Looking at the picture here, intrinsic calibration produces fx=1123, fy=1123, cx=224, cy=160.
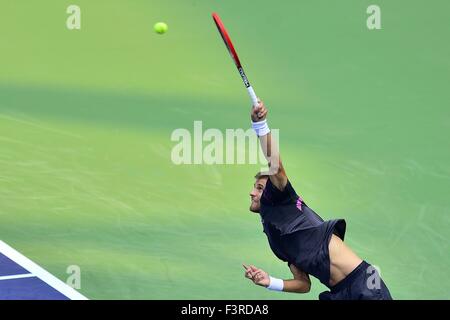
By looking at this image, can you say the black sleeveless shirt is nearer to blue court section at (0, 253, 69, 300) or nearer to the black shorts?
the black shorts

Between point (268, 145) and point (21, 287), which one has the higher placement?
point (268, 145)

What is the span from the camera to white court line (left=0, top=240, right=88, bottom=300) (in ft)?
31.8

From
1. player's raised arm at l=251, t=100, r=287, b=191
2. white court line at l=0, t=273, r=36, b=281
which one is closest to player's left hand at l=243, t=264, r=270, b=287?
player's raised arm at l=251, t=100, r=287, b=191

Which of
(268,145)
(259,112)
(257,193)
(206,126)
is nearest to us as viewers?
(259,112)

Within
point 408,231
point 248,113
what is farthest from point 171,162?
point 408,231

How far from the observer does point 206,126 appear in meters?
10.4

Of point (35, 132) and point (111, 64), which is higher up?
point (111, 64)

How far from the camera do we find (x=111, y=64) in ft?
34.8

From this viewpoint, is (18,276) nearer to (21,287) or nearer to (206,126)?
(21,287)

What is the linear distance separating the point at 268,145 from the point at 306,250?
0.91 meters

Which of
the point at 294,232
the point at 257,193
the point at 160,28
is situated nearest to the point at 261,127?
the point at 257,193

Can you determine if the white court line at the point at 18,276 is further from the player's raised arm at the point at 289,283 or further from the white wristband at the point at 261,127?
the white wristband at the point at 261,127
